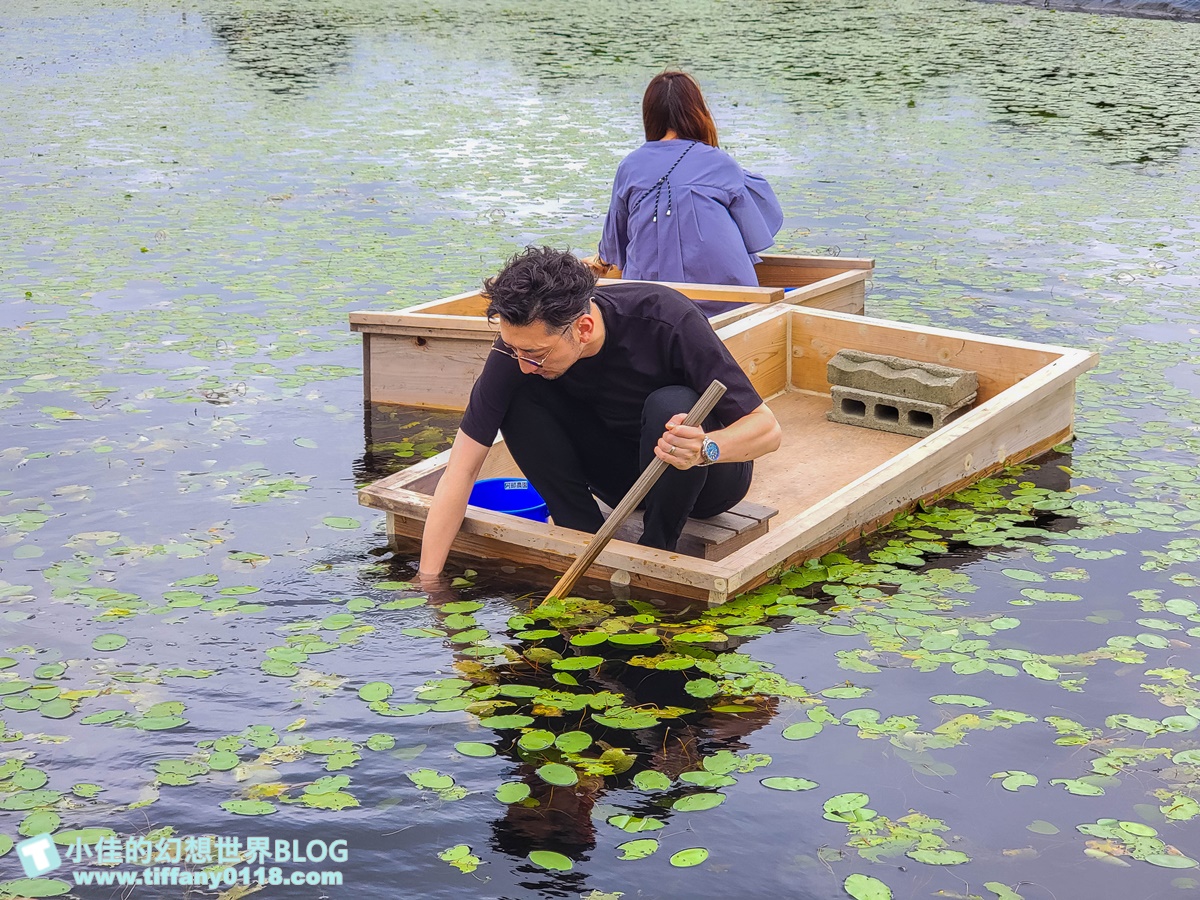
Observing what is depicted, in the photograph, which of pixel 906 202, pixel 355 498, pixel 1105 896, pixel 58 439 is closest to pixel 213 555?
pixel 355 498

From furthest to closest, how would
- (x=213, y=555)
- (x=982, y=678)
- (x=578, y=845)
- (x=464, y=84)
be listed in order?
(x=464, y=84) < (x=213, y=555) < (x=982, y=678) < (x=578, y=845)

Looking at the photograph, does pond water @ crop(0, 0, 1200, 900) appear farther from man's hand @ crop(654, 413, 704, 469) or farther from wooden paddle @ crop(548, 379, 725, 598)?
man's hand @ crop(654, 413, 704, 469)

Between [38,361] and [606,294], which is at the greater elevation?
[606,294]

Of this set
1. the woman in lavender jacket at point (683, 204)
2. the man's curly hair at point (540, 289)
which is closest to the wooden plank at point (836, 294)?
the woman in lavender jacket at point (683, 204)

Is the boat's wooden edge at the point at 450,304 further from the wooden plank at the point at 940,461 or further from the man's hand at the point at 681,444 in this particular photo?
the man's hand at the point at 681,444

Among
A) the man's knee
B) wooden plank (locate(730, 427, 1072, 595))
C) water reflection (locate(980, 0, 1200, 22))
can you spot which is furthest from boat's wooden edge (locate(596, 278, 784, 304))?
water reflection (locate(980, 0, 1200, 22))

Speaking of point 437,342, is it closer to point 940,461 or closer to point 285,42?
point 940,461

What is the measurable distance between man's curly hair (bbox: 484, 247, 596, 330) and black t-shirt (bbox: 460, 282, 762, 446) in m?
0.26

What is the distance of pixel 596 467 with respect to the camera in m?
4.60

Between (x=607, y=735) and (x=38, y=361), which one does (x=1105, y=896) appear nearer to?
(x=607, y=735)

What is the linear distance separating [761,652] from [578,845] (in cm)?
112

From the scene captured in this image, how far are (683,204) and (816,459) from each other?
1.35m

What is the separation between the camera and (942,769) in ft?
11.5

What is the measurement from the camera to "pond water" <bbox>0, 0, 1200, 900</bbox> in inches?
129
